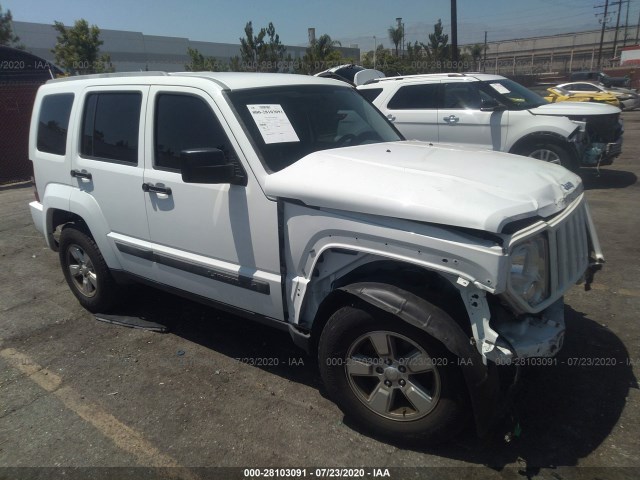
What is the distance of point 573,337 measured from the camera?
12.2ft

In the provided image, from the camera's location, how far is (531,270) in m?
2.43

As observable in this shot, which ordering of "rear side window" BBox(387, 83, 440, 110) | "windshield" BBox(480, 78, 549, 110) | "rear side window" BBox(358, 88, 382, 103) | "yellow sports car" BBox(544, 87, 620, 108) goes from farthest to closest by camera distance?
"yellow sports car" BBox(544, 87, 620, 108)
"rear side window" BBox(358, 88, 382, 103)
"rear side window" BBox(387, 83, 440, 110)
"windshield" BBox(480, 78, 549, 110)

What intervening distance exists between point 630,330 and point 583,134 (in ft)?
17.9

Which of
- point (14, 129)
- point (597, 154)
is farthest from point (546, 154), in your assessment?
point (14, 129)

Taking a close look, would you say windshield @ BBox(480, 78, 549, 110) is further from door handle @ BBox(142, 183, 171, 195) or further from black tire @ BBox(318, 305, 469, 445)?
black tire @ BBox(318, 305, 469, 445)

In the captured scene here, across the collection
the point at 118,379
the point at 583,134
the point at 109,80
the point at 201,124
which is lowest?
the point at 118,379

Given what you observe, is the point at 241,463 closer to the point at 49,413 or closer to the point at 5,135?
the point at 49,413

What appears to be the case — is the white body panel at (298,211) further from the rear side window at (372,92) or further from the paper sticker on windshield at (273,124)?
the rear side window at (372,92)

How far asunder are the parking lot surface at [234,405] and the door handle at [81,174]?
1128 millimetres

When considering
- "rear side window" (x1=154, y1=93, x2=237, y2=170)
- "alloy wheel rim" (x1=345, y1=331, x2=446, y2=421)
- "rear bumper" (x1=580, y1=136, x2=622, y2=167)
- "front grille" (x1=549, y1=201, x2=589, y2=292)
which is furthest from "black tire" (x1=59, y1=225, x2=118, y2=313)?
"rear bumper" (x1=580, y1=136, x2=622, y2=167)

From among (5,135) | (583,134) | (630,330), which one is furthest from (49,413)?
(5,135)

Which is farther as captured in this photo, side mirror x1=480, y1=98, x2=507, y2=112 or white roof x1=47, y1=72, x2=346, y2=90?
side mirror x1=480, y1=98, x2=507, y2=112

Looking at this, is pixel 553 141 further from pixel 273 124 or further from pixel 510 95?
pixel 273 124

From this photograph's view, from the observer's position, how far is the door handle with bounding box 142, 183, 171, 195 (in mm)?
3445
